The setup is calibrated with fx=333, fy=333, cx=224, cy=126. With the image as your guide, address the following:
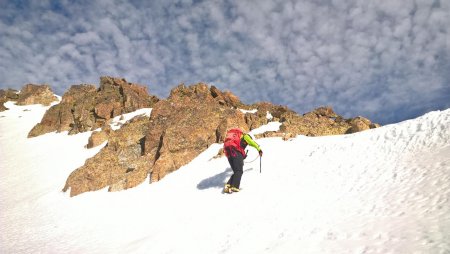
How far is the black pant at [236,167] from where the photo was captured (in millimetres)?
14930

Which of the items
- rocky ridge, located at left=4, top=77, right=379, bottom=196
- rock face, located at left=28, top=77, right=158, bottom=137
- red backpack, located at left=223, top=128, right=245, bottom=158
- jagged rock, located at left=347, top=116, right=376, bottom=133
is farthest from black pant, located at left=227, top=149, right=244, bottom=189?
rock face, located at left=28, top=77, right=158, bottom=137

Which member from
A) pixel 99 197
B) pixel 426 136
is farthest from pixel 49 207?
pixel 426 136

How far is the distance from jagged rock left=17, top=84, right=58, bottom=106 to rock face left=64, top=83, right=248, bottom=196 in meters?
60.9

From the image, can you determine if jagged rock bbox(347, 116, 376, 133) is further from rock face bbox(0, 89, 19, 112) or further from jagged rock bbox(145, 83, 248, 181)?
rock face bbox(0, 89, 19, 112)

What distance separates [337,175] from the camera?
41.1 ft

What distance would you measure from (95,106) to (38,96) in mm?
42575

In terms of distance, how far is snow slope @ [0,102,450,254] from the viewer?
25.4ft

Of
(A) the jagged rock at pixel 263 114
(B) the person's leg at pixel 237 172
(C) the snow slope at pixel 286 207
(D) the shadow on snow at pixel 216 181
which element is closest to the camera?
(C) the snow slope at pixel 286 207

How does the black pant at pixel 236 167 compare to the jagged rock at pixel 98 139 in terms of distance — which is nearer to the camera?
the black pant at pixel 236 167

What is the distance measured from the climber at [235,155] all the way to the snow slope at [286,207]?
1.99ft

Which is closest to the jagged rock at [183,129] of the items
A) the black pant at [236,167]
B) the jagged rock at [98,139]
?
the black pant at [236,167]

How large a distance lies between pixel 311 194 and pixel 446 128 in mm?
4960

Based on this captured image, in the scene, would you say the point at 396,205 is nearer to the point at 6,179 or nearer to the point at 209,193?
the point at 209,193

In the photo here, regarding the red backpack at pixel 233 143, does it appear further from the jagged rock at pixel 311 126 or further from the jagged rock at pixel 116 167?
the jagged rock at pixel 116 167
